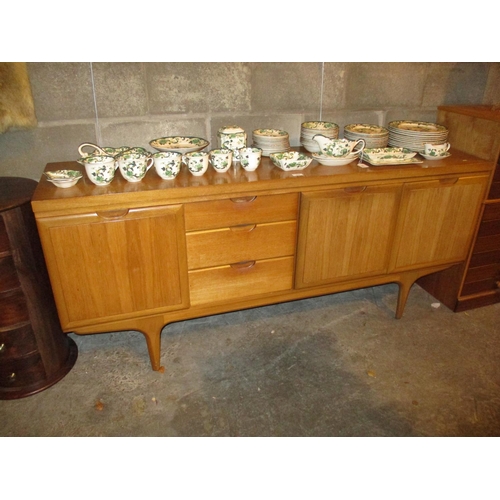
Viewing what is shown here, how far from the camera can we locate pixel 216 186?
156 cm

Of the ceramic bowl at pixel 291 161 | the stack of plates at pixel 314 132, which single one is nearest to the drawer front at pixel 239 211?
the ceramic bowl at pixel 291 161

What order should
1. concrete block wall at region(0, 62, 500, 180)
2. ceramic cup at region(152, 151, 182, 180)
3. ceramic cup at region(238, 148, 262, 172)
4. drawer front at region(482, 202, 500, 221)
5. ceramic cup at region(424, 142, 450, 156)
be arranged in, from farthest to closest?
1. drawer front at region(482, 202, 500, 221)
2. ceramic cup at region(424, 142, 450, 156)
3. concrete block wall at region(0, 62, 500, 180)
4. ceramic cup at region(238, 148, 262, 172)
5. ceramic cup at region(152, 151, 182, 180)

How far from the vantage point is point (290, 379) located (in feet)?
5.96

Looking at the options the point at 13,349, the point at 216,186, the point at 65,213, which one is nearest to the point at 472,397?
the point at 216,186

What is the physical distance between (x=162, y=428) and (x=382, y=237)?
4.04 ft

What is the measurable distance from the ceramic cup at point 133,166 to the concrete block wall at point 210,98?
424 mm

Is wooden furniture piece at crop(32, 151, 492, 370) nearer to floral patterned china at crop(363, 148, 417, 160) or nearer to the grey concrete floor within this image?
floral patterned china at crop(363, 148, 417, 160)

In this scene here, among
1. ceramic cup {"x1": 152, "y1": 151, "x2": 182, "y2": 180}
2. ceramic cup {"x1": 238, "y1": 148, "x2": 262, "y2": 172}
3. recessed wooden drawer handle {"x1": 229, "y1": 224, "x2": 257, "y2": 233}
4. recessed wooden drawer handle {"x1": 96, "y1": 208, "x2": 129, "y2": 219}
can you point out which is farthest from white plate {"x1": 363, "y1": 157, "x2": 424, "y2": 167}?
recessed wooden drawer handle {"x1": 96, "y1": 208, "x2": 129, "y2": 219}

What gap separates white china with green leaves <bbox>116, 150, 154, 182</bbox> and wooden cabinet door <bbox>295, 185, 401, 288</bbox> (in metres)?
0.64

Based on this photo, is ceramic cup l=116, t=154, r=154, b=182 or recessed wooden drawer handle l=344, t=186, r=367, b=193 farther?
recessed wooden drawer handle l=344, t=186, r=367, b=193

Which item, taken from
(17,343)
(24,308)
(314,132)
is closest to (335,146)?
(314,132)

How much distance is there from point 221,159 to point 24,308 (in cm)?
97

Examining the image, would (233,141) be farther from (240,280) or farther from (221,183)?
(240,280)

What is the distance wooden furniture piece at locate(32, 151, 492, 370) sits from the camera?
1494 mm
